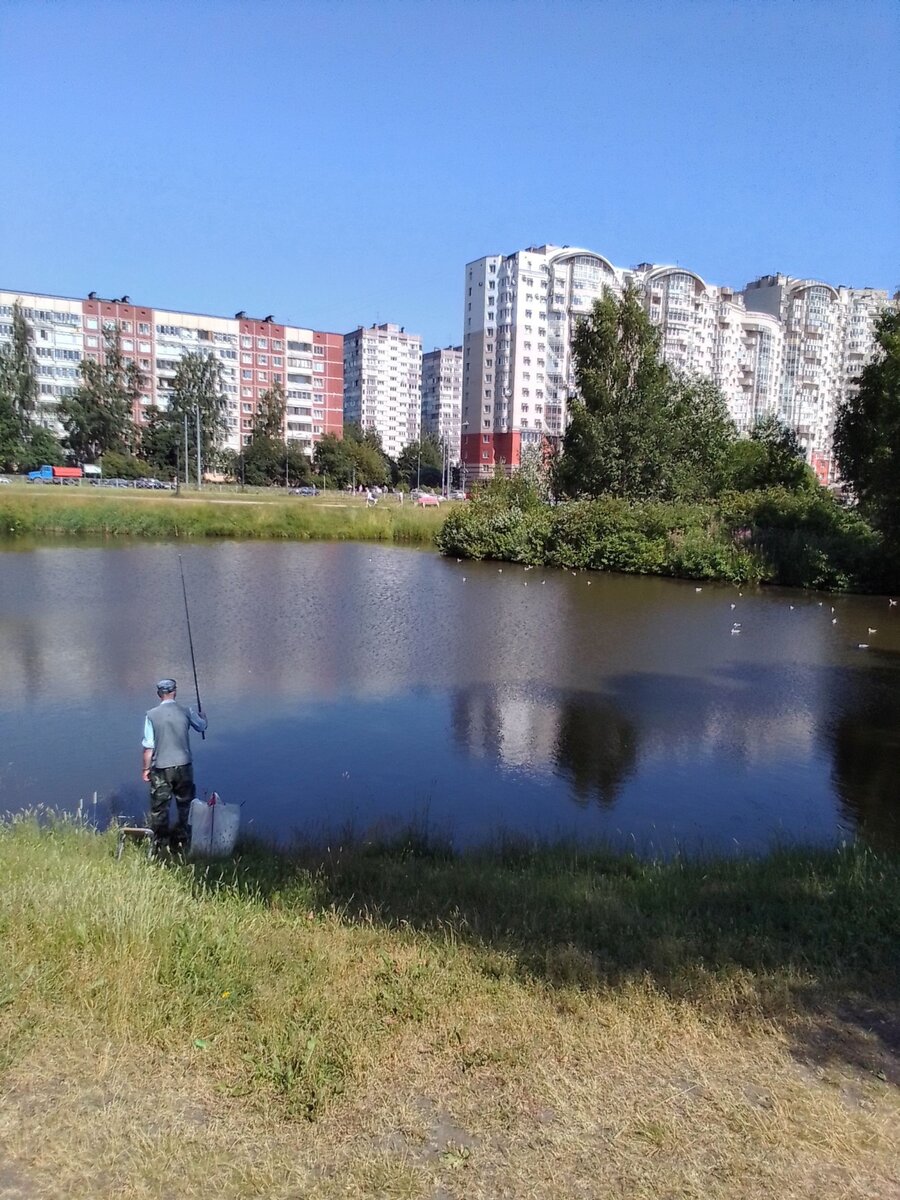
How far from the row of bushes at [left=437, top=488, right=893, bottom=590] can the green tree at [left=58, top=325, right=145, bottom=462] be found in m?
55.7

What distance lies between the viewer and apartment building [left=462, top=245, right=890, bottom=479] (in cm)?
10075

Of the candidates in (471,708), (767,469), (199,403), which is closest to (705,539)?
(767,469)

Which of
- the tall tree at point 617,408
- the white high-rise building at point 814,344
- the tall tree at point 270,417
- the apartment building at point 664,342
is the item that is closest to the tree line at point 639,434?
the tall tree at point 617,408

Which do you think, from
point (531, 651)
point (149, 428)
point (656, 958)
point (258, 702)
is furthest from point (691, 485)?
point (149, 428)

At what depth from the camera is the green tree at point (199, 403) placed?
86.9m

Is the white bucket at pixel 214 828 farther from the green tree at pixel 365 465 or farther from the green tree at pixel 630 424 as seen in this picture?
the green tree at pixel 365 465

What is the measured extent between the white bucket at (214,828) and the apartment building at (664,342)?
86.9m

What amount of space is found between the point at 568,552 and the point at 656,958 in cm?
3450

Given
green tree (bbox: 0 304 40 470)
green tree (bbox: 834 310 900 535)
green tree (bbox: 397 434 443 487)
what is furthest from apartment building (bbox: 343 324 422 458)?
green tree (bbox: 834 310 900 535)

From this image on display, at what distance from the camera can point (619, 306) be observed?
44531 mm

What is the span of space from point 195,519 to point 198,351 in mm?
64071

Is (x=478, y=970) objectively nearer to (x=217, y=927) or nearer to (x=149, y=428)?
(x=217, y=927)

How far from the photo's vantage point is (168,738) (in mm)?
8492

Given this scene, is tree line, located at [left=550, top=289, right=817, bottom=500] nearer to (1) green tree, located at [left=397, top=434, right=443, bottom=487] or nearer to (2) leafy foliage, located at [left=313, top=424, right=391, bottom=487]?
(2) leafy foliage, located at [left=313, top=424, right=391, bottom=487]
